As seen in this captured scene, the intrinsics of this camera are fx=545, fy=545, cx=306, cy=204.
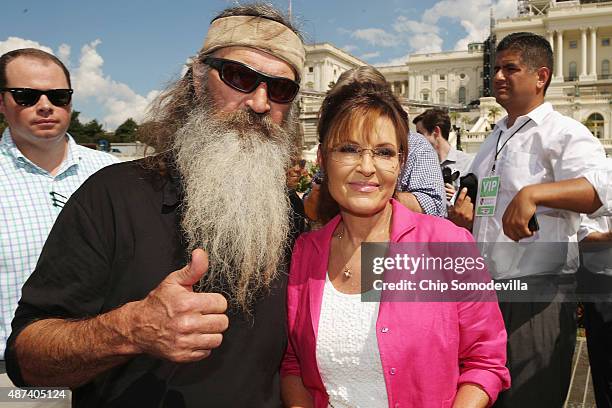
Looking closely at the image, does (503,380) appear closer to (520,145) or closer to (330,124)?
(330,124)

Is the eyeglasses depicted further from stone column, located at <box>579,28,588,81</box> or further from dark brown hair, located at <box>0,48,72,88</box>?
stone column, located at <box>579,28,588,81</box>

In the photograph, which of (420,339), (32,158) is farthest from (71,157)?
(420,339)

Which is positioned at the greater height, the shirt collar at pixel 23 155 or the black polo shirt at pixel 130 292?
the shirt collar at pixel 23 155

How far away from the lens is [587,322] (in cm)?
325

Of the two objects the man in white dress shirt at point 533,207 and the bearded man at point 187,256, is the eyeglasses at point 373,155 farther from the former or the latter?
the man in white dress shirt at point 533,207

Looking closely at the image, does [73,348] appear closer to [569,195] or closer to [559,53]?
[569,195]

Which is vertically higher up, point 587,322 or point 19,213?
point 19,213

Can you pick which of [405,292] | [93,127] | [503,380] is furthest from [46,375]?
[93,127]

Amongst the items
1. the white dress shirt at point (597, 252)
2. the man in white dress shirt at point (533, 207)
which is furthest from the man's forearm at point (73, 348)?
the white dress shirt at point (597, 252)

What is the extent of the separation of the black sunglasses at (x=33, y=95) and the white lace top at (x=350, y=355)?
2418 millimetres

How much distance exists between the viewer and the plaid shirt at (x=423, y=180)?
3264mm

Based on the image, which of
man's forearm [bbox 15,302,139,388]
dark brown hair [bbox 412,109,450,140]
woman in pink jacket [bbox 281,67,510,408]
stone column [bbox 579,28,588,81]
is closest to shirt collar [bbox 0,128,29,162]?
man's forearm [bbox 15,302,139,388]

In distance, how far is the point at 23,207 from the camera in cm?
311

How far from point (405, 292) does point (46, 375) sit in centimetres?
120
